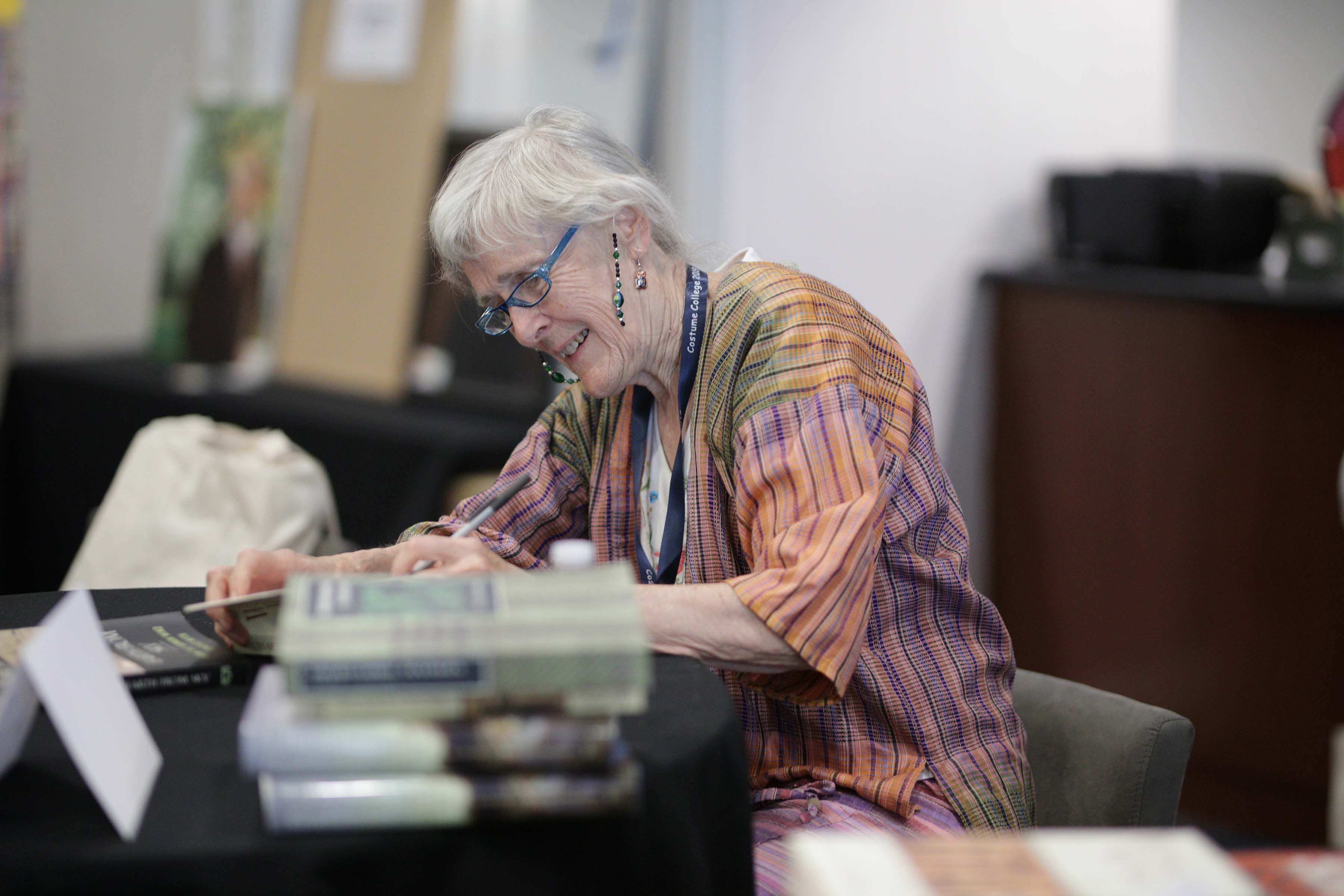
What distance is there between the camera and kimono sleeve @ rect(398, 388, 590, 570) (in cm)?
167

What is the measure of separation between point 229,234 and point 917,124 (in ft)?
6.62

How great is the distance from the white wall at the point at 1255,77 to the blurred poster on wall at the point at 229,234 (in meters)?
3.97

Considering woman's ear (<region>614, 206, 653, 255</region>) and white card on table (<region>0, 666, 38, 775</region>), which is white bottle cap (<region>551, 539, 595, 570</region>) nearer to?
white card on table (<region>0, 666, 38, 775</region>)

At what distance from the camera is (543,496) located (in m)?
1.70

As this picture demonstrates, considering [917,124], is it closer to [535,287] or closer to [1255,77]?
[535,287]

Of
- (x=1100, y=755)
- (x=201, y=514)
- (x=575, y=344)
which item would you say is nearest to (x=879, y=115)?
(x=201, y=514)

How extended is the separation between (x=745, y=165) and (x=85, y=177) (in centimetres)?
218

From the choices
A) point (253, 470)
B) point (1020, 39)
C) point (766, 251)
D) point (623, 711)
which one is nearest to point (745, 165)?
point (766, 251)

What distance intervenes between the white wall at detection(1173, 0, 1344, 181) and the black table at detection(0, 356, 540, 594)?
4.03m

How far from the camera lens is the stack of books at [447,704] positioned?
868mm

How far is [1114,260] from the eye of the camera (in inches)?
133

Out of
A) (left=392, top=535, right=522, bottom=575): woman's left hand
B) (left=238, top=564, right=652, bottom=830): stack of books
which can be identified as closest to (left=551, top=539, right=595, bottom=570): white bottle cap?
(left=238, top=564, right=652, bottom=830): stack of books

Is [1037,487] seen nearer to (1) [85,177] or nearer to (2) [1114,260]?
(2) [1114,260]

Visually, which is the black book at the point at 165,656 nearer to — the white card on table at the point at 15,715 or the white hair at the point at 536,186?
the white card on table at the point at 15,715
